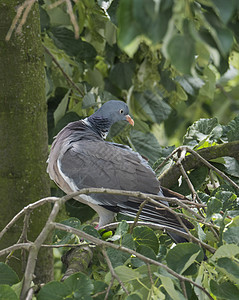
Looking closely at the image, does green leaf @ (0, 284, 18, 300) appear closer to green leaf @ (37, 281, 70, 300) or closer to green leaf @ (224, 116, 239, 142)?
green leaf @ (37, 281, 70, 300)

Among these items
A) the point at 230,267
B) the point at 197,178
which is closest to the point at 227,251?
the point at 230,267

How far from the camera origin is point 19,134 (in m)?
1.14

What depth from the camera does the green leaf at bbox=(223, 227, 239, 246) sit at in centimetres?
71

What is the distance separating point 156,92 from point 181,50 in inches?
56.1

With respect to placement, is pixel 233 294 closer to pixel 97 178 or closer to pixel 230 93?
pixel 97 178

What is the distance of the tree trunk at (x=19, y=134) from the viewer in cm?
114

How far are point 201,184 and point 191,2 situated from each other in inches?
29.3

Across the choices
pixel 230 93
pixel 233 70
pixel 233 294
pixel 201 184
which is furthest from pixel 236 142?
pixel 230 93

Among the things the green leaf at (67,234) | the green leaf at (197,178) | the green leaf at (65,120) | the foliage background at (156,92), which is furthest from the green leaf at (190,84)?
the green leaf at (67,234)

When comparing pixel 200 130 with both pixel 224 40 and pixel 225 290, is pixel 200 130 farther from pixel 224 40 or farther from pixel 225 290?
pixel 224 40

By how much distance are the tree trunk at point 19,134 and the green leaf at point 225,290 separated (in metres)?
0.56

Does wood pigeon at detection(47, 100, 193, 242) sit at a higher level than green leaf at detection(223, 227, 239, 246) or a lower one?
lower

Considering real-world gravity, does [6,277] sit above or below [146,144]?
above

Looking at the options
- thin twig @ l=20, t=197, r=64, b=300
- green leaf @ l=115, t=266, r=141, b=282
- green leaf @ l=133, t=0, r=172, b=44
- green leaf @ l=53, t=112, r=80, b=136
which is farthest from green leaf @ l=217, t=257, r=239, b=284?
green leaf @ l=53, t=112, r=80, b=136
